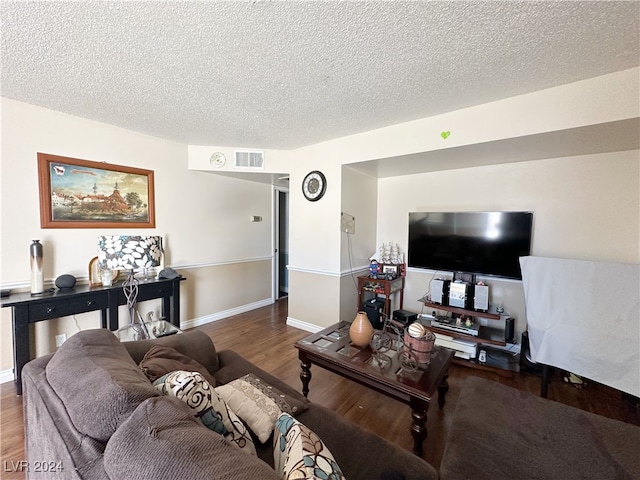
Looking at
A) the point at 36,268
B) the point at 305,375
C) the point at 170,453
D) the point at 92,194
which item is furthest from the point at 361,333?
the point at 92,194

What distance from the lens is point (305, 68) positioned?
1.64 metres

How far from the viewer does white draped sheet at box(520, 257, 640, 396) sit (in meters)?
1.64

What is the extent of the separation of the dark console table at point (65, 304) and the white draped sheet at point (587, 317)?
338 cm

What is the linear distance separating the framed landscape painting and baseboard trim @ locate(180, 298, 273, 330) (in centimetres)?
134

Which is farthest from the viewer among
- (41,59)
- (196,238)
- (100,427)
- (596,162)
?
(196,238)

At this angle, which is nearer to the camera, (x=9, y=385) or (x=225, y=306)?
(x=9, y=385)

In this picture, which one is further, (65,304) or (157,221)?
(157,221)

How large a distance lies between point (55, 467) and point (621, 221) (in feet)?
12.4

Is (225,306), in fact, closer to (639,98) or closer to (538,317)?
(538,317)

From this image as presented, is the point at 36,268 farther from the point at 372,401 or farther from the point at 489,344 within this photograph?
the point at 489,344

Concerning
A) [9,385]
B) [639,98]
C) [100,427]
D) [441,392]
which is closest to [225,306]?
[9,385]

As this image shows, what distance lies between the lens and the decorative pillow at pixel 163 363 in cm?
112

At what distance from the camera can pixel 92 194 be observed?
2.55m

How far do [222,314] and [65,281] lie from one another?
5.91 ft
